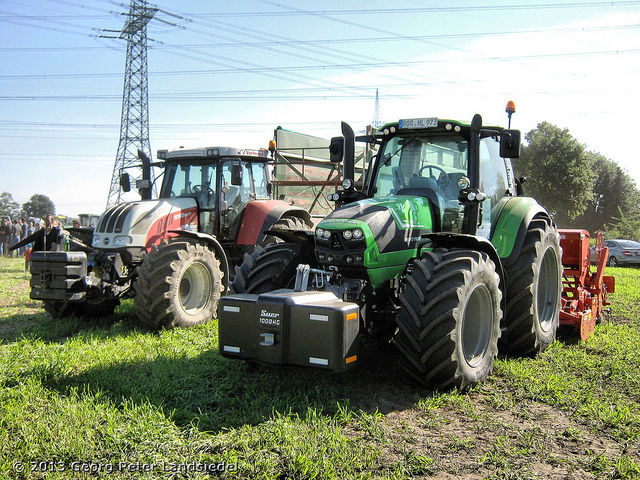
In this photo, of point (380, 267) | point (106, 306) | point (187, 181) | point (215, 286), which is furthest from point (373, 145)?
point (106, 306)

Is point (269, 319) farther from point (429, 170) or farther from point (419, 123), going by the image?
point (419, 123)

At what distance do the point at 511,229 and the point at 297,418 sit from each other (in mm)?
3438

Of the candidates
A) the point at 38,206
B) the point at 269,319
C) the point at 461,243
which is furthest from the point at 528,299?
the point at 38,206

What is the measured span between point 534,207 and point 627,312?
14.0 ft

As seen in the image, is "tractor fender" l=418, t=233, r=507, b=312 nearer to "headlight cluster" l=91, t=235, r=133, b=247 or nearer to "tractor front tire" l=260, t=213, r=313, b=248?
"tractor front tire" l=260, t=213, r=313, b=248

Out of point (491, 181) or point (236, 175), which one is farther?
point (236, 175)

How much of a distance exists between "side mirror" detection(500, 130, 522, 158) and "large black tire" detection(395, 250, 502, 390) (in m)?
1.29

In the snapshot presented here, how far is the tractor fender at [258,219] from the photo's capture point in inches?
352

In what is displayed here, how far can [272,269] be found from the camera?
5523 mm

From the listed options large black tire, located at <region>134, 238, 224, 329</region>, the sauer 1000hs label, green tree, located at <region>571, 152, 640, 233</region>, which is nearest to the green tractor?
the sauer 1000hs label

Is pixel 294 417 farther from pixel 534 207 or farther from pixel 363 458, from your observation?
pixel 534 207

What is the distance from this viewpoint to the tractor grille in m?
7.90

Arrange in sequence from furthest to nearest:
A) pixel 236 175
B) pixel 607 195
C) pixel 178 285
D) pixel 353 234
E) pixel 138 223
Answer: pixel 607 195
pixel 236 175
pixel 138 223
pixel 178 285
pixel 353 234

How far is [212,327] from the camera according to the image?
7.36 m
